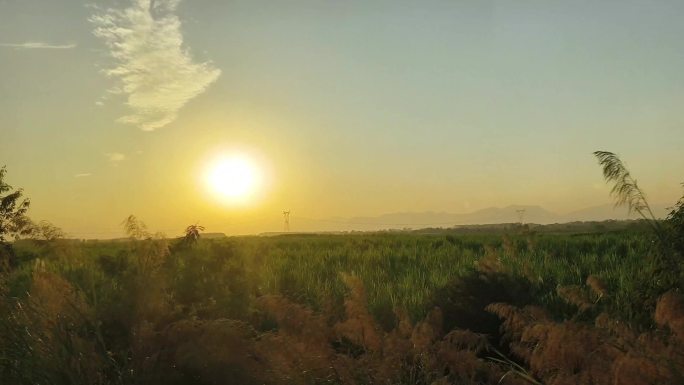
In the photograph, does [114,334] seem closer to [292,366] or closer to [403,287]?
[292,366]

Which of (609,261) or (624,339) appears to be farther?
(609,261)

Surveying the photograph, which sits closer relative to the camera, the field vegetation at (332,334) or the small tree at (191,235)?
the field vegetation at (332,334)

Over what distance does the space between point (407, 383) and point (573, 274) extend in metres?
9.20

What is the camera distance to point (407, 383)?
578 cm

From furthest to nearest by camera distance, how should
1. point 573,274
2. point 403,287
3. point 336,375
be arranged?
point 573,274
point 403,287
point 336,375

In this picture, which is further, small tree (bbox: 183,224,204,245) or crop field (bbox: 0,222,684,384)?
small tree (bbox: 183,224,204,245)

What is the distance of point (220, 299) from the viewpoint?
8133 mm

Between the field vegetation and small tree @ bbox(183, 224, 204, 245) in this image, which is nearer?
the field vegetation

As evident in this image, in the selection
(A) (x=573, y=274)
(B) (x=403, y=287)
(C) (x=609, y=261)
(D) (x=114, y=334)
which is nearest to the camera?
(D) (x=114, y=334)

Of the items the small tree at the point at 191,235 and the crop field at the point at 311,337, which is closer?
the crop field at the point at 311,337

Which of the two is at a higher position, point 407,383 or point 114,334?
point 114,334

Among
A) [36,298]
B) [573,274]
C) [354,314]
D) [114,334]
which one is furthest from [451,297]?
[573,274]

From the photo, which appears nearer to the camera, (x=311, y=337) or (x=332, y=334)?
(x=311, y=337)

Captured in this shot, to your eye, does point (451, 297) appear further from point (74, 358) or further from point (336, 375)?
point (74, 358)
